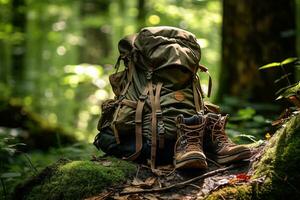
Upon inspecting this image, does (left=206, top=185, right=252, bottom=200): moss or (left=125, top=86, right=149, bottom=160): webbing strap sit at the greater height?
(left=125, top=86, right=149, bottom=160): webbing strap

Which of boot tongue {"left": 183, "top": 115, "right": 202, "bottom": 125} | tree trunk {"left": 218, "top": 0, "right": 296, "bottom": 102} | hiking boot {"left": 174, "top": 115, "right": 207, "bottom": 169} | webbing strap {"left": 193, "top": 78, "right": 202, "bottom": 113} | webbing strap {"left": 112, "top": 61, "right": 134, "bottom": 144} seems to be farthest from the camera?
tree trunk {"left": 218, "top": 0, "right": 296, "bottom": 102}

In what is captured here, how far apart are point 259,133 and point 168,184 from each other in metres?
2.82

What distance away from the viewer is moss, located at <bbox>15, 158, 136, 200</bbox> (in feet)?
10.6

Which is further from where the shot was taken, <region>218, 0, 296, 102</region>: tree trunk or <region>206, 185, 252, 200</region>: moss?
<region>218, 0, 296, 102</region>: tree trunk

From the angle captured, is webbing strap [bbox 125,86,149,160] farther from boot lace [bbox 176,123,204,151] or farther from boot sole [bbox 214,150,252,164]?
boot sole [bbox 214,150,252,164]

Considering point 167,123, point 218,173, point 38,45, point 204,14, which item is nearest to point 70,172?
point 167,123

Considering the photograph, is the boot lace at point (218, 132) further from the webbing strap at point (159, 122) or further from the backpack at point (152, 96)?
the webbing strap at point (159, 122)

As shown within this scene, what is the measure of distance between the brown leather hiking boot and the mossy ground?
44 cm

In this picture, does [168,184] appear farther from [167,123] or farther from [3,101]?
[3,101]

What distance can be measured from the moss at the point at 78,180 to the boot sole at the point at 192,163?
45 cm

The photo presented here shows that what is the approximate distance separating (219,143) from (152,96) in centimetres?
72

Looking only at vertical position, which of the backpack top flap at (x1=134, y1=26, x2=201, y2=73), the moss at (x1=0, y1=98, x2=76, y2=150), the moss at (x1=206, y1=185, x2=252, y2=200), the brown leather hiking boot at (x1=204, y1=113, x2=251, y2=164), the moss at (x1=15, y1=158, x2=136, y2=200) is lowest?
the moss at (x1=0, y1=98, x2=76, y2=150)

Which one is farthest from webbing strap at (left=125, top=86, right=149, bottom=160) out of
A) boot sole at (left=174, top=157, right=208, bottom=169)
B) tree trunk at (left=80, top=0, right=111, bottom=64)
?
tree trunk at (left=80, top=0, right=111, bottom=64)

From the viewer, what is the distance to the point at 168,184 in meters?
3.29
